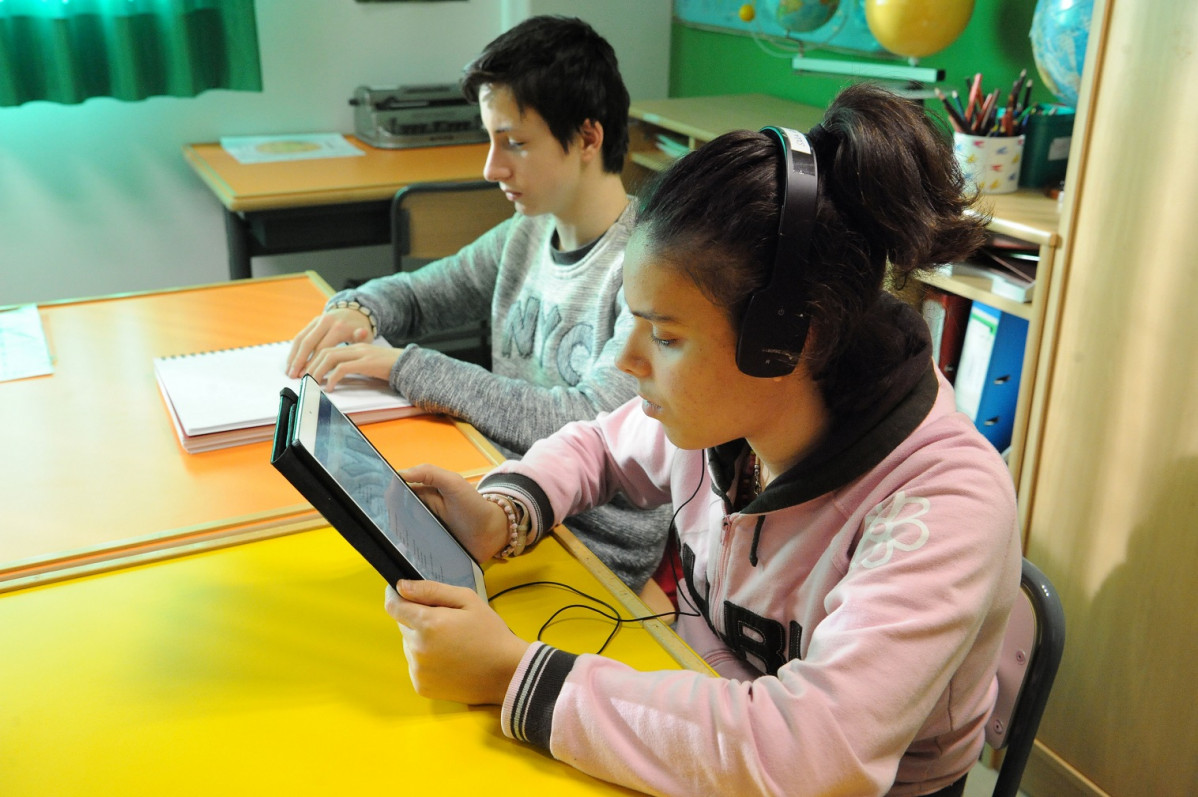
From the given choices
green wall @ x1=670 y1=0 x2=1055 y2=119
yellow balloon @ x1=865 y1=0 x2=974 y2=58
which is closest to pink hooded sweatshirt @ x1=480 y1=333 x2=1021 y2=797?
yellow balloon @ x1=865 y1=0 x2=974 y2=58

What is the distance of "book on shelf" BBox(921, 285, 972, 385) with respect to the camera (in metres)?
1.71

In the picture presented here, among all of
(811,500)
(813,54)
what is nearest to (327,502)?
(811,500)

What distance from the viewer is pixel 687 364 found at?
81cm

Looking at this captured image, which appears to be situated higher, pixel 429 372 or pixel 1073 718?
pixel 429 372

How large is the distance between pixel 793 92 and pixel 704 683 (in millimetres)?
2274

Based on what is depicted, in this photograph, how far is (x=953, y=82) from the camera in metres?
2.23

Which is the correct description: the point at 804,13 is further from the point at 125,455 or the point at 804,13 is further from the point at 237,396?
the point at 125,455

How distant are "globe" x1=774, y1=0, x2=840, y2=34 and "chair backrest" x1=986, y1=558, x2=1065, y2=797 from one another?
5.90 feet

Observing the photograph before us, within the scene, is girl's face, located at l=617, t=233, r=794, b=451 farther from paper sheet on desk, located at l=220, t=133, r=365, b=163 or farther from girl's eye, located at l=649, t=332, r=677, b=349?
paper sheet on desk, located at l=220, t=133, r=365, b=163

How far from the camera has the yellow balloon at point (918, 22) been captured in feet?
6.26

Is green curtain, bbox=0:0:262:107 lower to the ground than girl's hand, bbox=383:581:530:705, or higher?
higher

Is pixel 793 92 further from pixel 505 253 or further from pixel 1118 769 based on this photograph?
pixel 1118 769

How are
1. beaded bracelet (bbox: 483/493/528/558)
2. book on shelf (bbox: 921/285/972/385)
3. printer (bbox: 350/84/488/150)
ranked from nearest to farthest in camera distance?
beaded bracelet (bbox: 483/493/528/558) → book on shelf (bbox: 921/285/972/385) → printer (bbox: 350/84/488/150)

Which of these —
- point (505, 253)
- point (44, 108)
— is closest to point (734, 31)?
point (505, 253)
